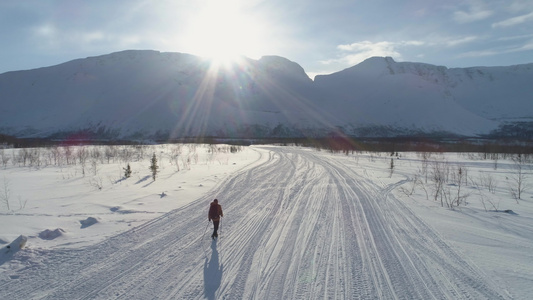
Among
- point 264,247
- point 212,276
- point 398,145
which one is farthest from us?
point 398,145

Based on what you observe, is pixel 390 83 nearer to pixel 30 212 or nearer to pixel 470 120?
pixel 470 120

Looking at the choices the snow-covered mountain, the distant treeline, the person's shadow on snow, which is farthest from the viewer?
the snow-covered mountain

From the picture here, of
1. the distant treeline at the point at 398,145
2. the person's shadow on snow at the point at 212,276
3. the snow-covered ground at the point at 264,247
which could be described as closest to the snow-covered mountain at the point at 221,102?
the distant treeline at the point at 398,145

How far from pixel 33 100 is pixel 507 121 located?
23698cm

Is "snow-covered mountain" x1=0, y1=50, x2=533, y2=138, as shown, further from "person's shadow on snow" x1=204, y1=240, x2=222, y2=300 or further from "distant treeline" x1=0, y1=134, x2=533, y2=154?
"person's shadow on snow" x1=204, y1=240, x2=222, y2=300

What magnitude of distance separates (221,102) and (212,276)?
122 meters

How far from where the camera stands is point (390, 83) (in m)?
162

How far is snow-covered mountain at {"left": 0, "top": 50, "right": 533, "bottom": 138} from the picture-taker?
4176 inches

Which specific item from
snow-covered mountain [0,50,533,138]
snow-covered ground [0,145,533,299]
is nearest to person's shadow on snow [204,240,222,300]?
snow-covered ground [0,145,533,299]

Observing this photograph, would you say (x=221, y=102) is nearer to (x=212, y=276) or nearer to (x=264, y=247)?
(x=264, y=247)

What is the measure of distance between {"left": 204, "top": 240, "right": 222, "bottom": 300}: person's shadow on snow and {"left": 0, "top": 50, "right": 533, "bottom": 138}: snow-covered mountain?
94791mm

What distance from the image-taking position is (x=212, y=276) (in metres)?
3.95

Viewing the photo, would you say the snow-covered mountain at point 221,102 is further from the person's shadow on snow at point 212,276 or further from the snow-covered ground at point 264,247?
the person's shadow on snow at point 212,276

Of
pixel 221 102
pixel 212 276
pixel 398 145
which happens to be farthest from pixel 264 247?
pixel 221 102
